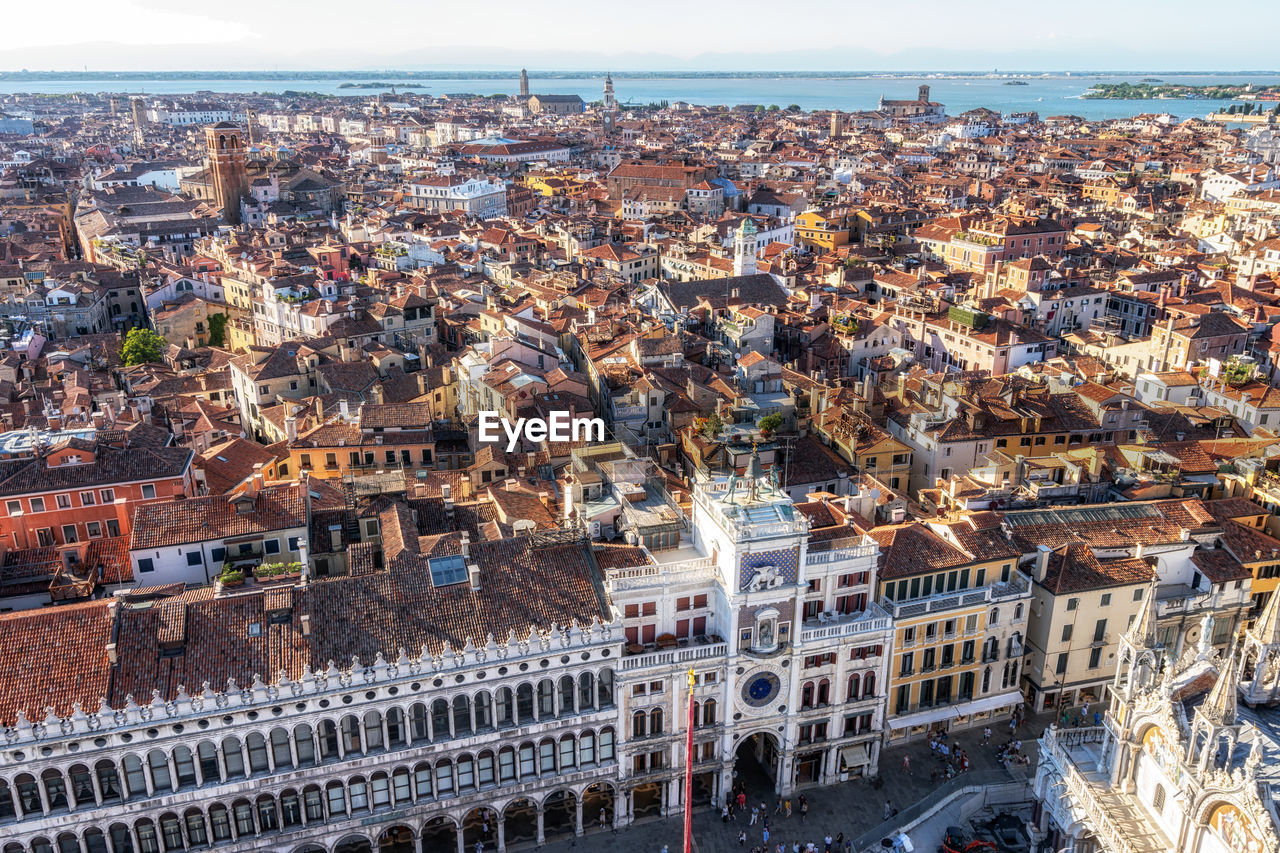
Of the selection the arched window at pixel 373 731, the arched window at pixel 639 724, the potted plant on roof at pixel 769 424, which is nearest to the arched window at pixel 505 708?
the arched window at pixel 373 731

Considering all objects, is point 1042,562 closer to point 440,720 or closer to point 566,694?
point 566,694

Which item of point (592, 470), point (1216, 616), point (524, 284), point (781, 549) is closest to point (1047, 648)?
point (1216, 616)

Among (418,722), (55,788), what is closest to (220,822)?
(55,788)

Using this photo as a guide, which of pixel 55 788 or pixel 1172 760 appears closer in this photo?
pixel 1172 760

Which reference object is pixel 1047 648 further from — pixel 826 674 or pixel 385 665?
pixel 385 665

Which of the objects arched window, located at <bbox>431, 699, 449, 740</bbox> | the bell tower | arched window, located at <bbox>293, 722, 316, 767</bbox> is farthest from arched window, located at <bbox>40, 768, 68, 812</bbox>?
the bell tower

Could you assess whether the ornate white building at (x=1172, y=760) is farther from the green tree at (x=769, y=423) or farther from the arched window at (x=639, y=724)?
the green tree at (x=769, y=423)

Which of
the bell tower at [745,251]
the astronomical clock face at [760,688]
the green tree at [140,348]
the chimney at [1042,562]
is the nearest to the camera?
the astronomical clock face at [760,688]
